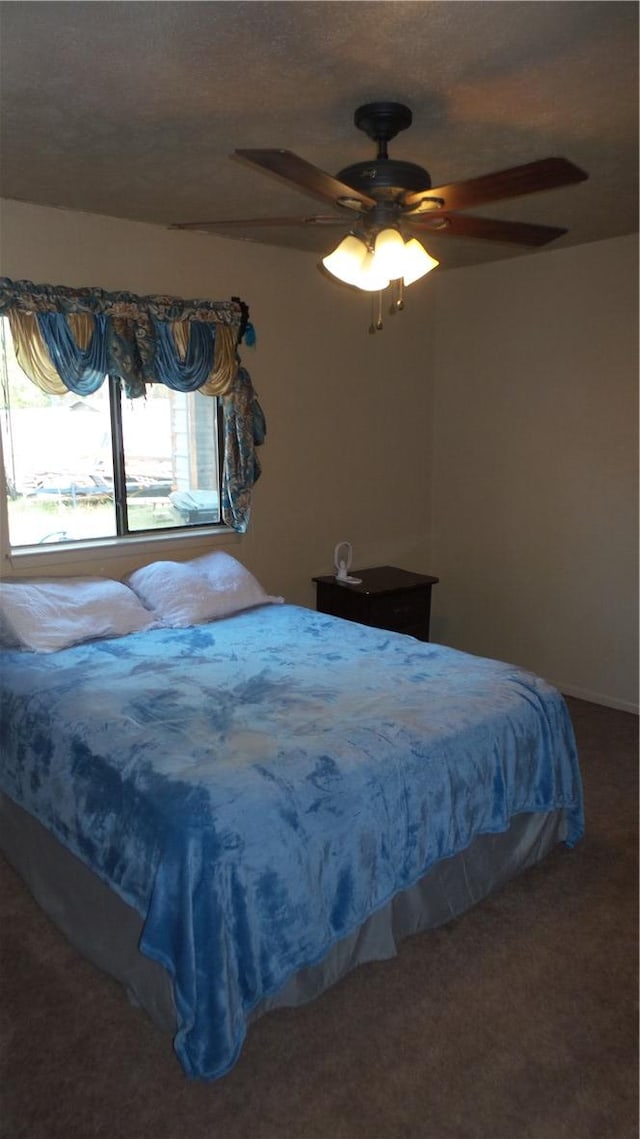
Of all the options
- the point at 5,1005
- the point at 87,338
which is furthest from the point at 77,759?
the point at 87,338

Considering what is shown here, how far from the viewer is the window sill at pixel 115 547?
351cm

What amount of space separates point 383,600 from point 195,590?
1158 mm

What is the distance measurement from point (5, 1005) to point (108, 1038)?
0.35 meters

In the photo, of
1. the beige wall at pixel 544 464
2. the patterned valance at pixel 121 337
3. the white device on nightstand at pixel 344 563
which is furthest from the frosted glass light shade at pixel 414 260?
the white device on nightstand at pixel 344 563

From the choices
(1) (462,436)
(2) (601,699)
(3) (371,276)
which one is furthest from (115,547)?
(2) (601,699)

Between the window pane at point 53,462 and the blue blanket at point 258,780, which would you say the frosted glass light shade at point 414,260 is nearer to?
the blue blanket at point 258,780

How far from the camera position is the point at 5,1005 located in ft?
7.10

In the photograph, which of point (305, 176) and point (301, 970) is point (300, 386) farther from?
point (301, 970)

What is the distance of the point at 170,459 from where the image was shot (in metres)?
4.01

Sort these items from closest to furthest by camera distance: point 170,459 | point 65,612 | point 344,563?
1. point 65,612
2. point 170,459
3. point 344,563

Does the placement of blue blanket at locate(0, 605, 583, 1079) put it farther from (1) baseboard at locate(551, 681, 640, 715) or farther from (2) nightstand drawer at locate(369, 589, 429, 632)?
(1) baseboard at locate(551, 681, 640, 715)

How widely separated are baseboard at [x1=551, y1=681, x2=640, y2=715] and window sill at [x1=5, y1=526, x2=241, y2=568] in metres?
2.15

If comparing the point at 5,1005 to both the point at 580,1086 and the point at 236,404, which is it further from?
the point at 236,404

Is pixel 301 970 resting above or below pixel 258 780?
below
